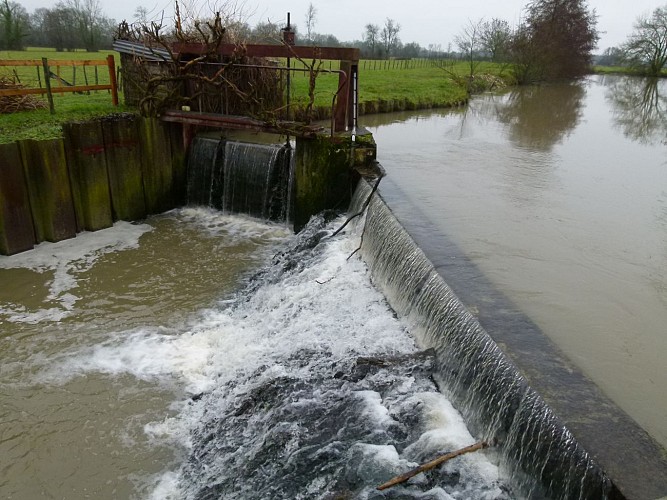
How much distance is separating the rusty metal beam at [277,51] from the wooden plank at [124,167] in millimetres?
2049

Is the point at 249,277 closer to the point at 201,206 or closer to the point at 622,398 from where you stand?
the point at 201,206

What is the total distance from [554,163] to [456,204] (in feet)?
17.5

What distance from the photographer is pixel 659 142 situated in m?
17.2

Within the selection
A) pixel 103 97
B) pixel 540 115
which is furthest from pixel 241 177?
pixel 540 115

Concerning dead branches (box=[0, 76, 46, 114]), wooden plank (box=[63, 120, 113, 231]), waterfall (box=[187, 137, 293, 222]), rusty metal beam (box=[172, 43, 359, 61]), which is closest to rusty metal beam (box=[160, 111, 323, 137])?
waterfall (box=[187, 137, 293, 222])

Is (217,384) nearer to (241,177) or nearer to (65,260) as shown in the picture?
(65,260)

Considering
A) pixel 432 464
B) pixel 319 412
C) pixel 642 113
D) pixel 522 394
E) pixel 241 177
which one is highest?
pixel 642 113

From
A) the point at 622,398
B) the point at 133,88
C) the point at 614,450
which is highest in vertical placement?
the point at 133,88

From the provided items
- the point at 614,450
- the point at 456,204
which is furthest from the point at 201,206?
the point at 614,450

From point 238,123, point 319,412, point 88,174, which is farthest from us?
point 238,123

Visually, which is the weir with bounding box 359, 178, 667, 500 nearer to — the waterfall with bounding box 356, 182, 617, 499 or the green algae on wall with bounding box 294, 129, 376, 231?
the waterfall with bounding box 356, 182, 617, 499

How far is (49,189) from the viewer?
32.5 ft

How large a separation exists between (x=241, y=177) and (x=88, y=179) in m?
3.06

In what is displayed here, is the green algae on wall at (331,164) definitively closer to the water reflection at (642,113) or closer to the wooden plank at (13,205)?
the wooden plank at (13,205)
